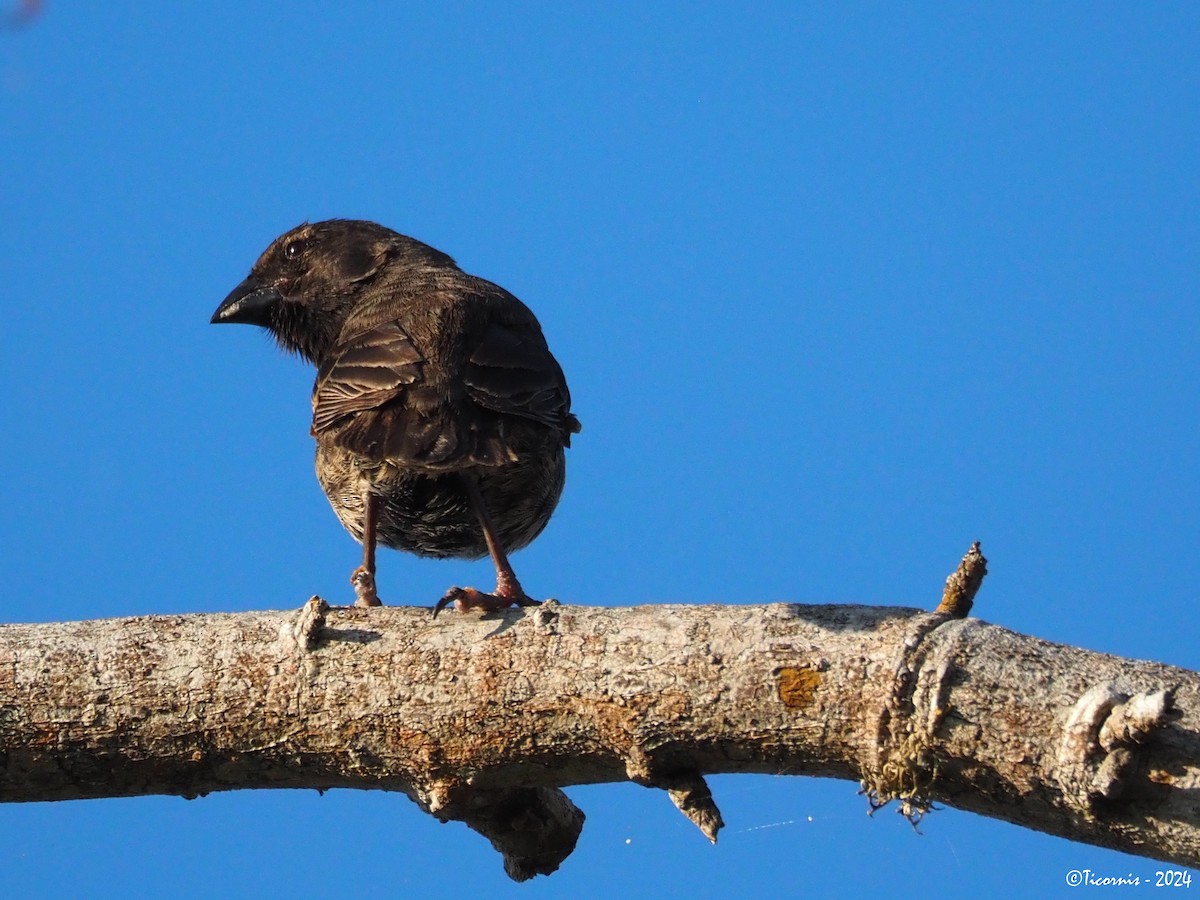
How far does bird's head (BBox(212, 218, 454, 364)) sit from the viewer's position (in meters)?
6.92

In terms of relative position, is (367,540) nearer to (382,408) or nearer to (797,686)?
(382,408)

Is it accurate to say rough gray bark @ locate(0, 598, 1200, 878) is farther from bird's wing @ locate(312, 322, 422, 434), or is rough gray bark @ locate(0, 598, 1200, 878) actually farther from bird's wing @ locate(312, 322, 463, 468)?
bird's wing @ locate(312, 322, 422, 434)

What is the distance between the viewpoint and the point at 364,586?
17.3 feet

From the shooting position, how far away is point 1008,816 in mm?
3250

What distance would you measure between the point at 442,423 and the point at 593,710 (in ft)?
5.70

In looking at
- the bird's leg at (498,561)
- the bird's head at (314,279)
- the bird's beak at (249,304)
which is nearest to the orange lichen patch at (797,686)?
the bird's leg at (498,561)

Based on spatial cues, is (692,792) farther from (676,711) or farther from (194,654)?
(194,654)

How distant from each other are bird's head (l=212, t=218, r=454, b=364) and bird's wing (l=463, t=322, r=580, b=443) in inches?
52.6

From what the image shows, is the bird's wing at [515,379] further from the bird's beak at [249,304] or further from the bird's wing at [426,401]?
the bird's beak at [249,304]

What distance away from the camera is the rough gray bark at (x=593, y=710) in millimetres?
3096

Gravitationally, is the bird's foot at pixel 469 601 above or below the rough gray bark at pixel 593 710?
above

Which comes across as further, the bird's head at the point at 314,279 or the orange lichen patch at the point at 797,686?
the bird's head at the point at 314,279

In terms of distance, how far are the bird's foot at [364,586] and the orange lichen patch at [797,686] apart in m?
2.11

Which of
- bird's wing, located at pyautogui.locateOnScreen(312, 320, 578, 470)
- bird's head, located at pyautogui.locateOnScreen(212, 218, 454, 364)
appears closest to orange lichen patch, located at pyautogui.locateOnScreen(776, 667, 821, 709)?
bird's wing, located at pyautogui.locateOnScreen(312, 320, 578, 470)
